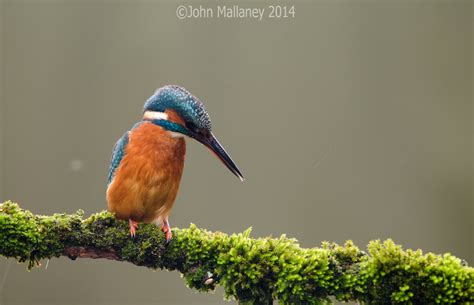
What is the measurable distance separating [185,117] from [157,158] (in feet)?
0.91

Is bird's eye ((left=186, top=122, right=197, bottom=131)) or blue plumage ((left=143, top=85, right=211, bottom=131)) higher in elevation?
blue plumage ((left=143, top=85, right=211, bottom=131))

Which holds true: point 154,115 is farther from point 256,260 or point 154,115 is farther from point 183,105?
point 256,260

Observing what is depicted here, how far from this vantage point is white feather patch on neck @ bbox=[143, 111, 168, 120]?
317cm

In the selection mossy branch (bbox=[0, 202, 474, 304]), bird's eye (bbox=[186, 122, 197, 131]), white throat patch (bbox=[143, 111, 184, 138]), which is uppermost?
white throat patch (bbox=[143, 111, 184, 138])

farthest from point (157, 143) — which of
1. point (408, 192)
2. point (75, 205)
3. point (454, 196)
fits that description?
point (454, 196)

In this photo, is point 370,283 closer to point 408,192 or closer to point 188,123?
point 188,123

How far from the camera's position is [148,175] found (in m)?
3.17

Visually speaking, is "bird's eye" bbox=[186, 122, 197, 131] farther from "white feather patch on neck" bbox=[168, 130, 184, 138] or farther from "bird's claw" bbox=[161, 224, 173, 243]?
"bird's claw" bbox=[161, 224, 173, 243]

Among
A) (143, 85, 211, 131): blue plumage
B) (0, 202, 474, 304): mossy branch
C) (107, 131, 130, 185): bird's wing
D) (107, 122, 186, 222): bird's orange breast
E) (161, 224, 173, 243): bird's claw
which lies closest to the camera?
(0, 202, 474, 304): mossy branch

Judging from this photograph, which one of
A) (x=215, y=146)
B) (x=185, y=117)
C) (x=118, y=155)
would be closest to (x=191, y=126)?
(x=185, y=117)

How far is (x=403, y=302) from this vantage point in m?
2.22

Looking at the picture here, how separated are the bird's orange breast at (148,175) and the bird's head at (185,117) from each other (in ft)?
0.26

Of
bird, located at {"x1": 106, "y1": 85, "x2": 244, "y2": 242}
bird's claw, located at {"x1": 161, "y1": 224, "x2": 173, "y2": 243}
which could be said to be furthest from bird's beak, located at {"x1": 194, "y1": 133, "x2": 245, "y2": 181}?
bird's claw, located at {"x1": 161, "y1": 224, "x2": 173, "y2": 243}

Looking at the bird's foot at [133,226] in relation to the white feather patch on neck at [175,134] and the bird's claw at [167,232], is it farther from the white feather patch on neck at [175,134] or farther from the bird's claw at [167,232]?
the white feather patch on neck at [175,134]
